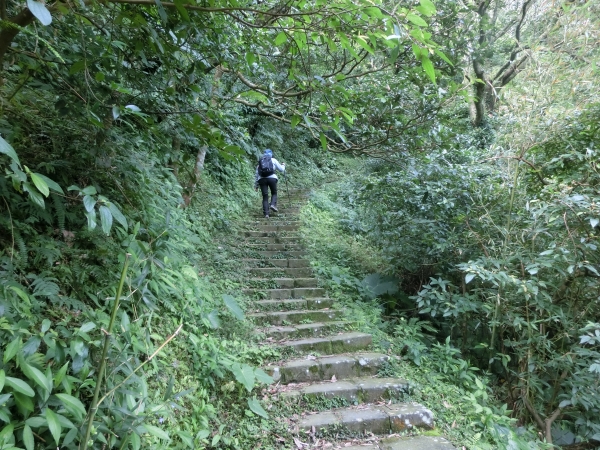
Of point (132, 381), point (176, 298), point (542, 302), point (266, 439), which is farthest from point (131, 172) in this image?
point (542, 302)

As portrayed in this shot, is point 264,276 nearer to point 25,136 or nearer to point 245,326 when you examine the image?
point 245,326

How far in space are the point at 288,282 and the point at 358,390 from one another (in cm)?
245

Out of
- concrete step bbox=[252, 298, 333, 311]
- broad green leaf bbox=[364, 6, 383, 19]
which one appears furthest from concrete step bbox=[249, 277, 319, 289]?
broad green leaf bbox=[364, 6, 383, 19]

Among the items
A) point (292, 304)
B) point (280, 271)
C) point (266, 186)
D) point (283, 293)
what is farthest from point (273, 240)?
point (292, 304)

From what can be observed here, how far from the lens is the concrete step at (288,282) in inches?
217

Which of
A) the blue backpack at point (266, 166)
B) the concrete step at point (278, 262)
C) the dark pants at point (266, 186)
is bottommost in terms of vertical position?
the concrete step at point (278, 262)

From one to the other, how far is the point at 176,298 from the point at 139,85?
1.96 metres

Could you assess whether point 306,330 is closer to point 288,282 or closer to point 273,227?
point 288,282

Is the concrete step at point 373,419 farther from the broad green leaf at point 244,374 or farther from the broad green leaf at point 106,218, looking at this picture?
the broad green leaf at point 106,218

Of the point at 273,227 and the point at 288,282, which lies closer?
the point at 288,282

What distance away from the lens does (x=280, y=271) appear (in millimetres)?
6023

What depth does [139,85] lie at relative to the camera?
9.50ft

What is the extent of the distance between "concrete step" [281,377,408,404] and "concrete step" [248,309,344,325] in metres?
1.16

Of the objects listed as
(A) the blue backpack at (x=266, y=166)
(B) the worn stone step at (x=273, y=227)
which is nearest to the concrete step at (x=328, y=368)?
(B) the worn stone step at (x=273, y=227)
